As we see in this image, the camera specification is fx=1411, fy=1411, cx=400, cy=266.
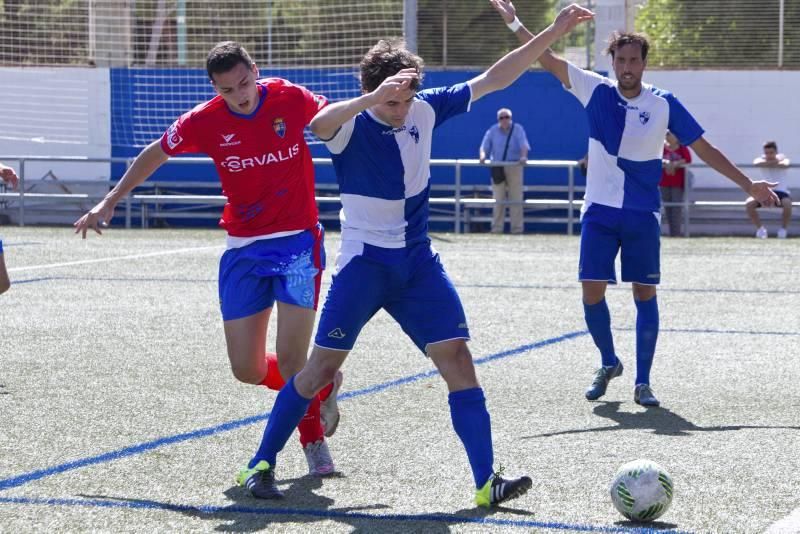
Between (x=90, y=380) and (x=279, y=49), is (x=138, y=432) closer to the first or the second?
(x=90, y=380)

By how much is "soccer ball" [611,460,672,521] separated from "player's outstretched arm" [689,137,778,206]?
268 cm

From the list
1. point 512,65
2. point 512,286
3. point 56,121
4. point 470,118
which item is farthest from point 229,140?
point 56,121

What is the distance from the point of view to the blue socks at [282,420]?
17.6 ft

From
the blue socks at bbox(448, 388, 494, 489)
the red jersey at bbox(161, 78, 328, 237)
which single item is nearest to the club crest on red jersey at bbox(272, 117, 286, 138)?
→ the red jersey at bbox(161, 78, 328, 237)

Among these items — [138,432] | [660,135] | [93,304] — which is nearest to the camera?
[138,432]

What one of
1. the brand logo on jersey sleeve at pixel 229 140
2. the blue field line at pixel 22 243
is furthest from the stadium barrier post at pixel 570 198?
the brand logo on jersey sleeve at pixel 229 140

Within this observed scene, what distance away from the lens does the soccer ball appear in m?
4.81

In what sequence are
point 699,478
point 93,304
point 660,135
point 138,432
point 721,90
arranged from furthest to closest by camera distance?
point 721,90 < point 93,304 < point 660,135 < point 138,432 < point 699,478

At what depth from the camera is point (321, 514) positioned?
16.5 feet

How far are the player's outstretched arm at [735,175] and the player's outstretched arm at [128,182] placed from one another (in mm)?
3017

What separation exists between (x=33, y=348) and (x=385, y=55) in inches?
199

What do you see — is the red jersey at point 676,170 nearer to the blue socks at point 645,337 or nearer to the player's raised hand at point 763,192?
the blue socks at point 645,337

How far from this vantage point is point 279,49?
24.2 metres

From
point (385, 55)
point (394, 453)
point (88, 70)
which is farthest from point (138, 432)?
point (88, 70)
